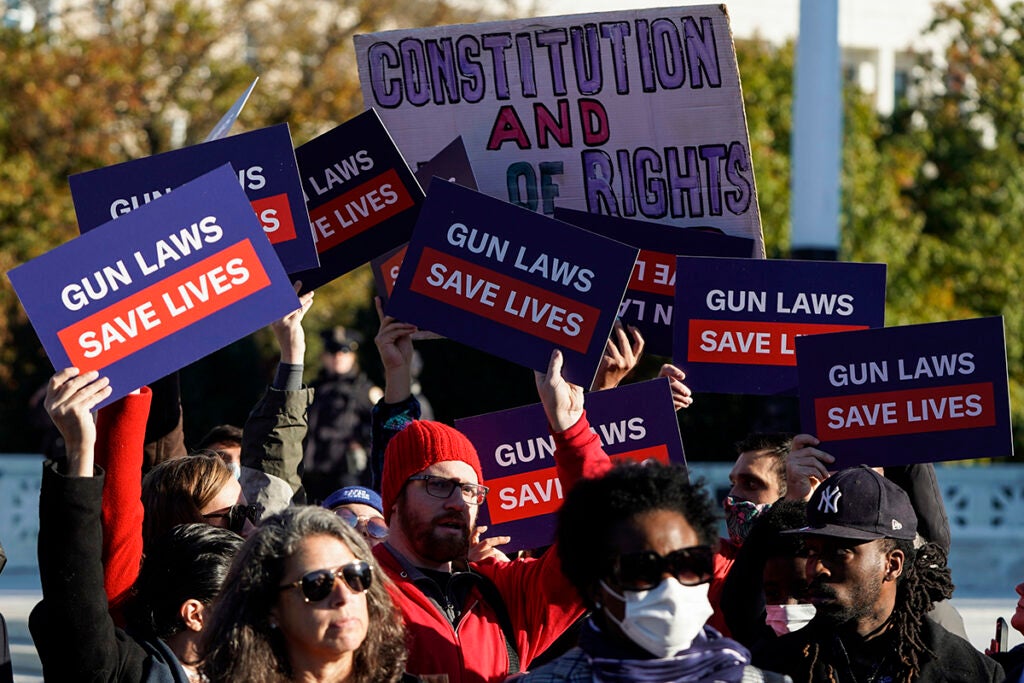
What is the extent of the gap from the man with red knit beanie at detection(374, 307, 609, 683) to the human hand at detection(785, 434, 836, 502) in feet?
2.82

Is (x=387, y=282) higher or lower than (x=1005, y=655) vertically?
higher

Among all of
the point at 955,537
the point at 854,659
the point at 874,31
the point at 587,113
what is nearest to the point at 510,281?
the point at 587,113

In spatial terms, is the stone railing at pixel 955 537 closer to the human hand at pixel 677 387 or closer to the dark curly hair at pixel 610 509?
the human hand at pixel 677 387

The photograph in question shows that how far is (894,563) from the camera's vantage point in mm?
4355

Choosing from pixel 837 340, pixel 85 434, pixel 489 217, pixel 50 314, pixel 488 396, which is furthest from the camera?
pixel 488 396

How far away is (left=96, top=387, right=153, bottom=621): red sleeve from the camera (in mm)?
4293

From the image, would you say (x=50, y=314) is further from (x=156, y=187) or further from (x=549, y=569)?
(x=549, y=569)

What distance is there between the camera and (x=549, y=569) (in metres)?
4.62

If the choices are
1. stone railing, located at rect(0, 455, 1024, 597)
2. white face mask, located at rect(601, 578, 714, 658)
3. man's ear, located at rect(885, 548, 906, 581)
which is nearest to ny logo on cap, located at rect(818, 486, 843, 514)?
man's ear, located at rect(885, 548, 906, 581)

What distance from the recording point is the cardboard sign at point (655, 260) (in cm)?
611

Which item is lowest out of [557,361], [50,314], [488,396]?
[488,396]

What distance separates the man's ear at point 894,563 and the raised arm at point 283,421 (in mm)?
2278

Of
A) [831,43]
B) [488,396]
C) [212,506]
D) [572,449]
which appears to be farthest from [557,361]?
[488,396]

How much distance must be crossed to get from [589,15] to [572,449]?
7.39 feet
